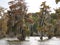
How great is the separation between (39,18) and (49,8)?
6.02ft

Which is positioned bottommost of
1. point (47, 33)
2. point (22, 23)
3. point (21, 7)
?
point (47, 33)

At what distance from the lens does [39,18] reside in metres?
29.3

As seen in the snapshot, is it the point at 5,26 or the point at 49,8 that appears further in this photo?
the point at 49,8

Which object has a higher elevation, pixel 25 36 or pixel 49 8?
pixel 49 8

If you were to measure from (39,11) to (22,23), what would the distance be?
170 inches

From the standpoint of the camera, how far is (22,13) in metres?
25.5

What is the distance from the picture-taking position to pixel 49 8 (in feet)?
95.1

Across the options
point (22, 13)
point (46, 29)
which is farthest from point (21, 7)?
point (46, 29)

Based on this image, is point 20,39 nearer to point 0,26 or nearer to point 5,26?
point 5,26

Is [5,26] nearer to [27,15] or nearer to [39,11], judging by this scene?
[27,15]

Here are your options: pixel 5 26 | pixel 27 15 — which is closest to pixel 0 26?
pixel 5 26

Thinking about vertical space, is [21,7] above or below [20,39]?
above

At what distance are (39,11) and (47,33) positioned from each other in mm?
3360

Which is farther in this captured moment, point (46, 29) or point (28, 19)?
point (46, 29)
